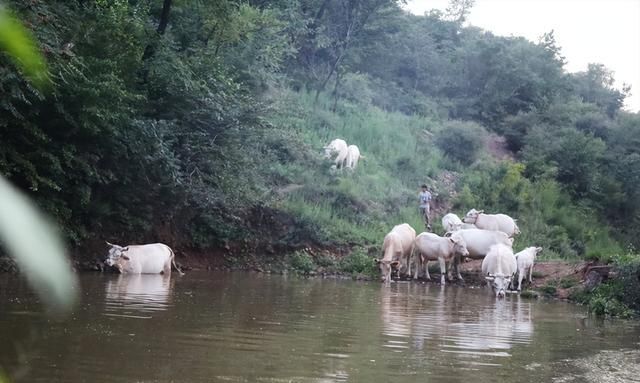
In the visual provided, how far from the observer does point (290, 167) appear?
28875 millimetres

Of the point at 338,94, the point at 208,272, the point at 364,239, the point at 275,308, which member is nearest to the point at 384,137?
the point at 338,94

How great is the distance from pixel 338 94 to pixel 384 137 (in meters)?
5.54

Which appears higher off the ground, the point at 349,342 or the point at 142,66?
the point at 142,66

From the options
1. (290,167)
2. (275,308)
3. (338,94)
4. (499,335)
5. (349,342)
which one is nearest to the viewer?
(349,342)

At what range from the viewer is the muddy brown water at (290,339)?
716 centimetres

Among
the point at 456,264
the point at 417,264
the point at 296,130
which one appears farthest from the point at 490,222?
the point at 296,130

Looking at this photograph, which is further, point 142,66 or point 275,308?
Result: point 142,66

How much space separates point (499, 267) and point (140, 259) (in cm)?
917

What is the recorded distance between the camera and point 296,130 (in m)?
31.9

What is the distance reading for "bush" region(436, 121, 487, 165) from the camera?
37.9 m

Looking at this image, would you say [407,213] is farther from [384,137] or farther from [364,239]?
[384,137]

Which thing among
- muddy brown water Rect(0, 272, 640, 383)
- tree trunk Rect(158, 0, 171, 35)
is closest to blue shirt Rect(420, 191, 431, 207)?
tree trunk Rect(158, 0, 171, 35)

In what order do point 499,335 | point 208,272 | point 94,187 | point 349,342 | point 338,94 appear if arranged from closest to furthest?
point 349,342 < point 499,335 < point 94,187 < point 208,272 < point 338,94

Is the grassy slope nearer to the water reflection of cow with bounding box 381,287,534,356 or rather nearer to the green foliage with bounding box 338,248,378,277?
the green foliage with bounding box 338,248,378,277
